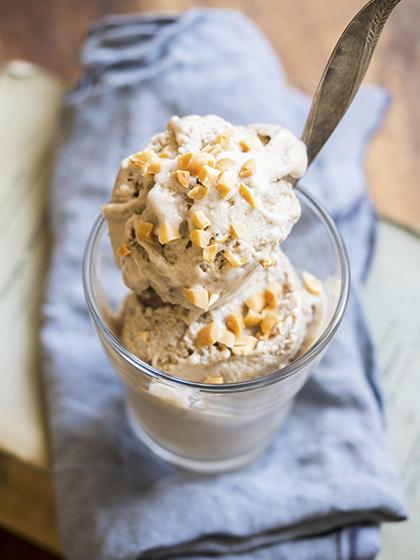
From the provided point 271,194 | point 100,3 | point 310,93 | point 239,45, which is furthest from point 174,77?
point 271,194

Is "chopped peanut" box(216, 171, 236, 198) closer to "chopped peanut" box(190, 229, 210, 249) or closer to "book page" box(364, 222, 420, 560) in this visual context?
"chopped peanut" box(190, 229, 210, 249)

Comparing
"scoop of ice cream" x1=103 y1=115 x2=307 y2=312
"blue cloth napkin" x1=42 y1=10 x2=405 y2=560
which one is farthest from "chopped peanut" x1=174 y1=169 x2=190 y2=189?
"blue cloth napkin" x1=42 y1=10 x2=405 y2=560

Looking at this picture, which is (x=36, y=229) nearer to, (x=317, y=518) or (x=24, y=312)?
(x=24, y=312)

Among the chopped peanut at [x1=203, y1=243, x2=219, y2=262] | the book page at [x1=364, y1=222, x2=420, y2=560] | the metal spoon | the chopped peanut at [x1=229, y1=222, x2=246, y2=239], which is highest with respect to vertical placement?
the metal spoon

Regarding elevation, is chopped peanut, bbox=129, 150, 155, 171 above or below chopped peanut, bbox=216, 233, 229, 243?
above

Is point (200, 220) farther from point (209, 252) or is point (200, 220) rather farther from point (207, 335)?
point (207, 335)
